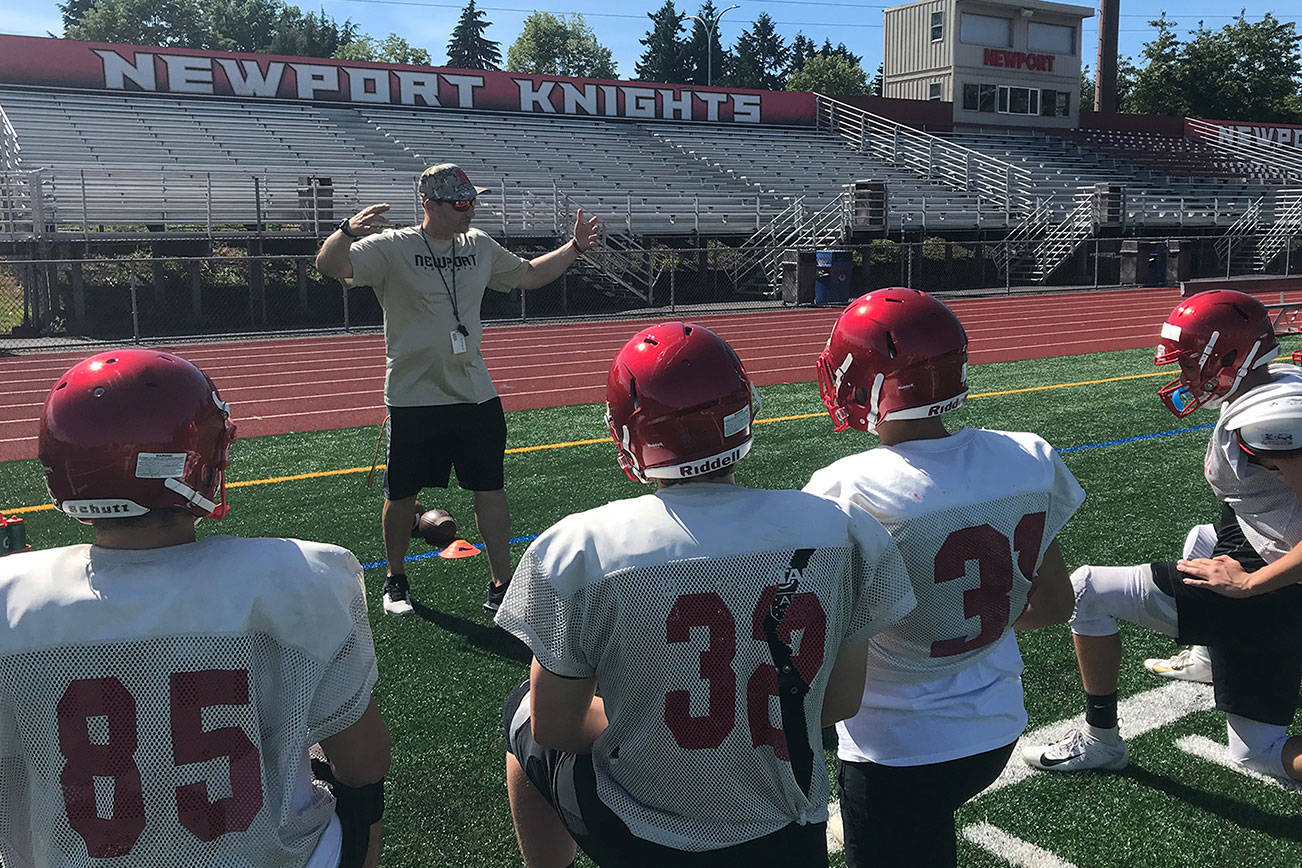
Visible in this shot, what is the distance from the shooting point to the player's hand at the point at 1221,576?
296 centimetres

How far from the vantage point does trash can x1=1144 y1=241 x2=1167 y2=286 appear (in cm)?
2594

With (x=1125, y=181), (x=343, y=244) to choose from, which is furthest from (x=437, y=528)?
(x=1125, y=181)

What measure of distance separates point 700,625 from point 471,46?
9017 cm

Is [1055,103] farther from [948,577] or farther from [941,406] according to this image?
[948,577]

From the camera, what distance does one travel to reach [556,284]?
20547 millimetres

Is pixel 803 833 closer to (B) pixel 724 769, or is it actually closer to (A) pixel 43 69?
(B) pixel 724 769

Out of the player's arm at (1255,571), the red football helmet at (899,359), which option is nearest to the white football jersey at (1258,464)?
the player's arm at (1255,571)

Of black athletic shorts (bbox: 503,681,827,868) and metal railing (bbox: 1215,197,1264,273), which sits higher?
metal railing (bbox: 1215,197,1264,273)

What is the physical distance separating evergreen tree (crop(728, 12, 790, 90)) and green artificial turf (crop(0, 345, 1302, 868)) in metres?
87.3

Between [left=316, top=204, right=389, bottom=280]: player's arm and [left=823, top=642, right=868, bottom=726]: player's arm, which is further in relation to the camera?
[left=316, top=204, right=389, bottom=280]: player's arm

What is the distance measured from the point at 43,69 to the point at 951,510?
28240mm

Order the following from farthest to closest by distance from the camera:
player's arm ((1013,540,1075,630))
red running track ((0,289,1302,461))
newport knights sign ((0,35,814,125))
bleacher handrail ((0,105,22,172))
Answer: newport knights sign ((0,35,814,125)) < bleacher handrail ((0,105,22,172)) < red running track ((0,289,1302,461)) < player's arm ((1013,540,1075,630))

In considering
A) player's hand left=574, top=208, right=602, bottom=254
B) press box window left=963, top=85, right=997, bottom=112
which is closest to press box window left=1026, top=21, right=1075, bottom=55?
press box window left=963, top=85, right=997, bottom=112

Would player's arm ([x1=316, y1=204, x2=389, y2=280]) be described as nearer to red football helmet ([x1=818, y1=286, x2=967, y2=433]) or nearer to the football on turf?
the football on turf
